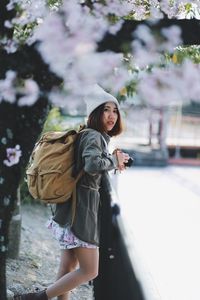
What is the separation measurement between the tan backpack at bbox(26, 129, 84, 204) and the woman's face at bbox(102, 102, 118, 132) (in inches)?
8.0

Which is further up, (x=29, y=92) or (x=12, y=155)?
(x=29, y=92)

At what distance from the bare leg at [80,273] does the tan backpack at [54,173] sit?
325mm

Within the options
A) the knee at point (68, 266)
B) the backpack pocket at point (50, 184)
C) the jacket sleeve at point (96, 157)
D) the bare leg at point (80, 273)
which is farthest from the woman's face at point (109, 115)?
the knee at point (68, 266)

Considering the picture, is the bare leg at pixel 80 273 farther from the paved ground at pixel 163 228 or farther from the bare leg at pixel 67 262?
the paved ground at pixel 163 228

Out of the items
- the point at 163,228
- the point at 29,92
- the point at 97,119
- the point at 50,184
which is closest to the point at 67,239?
the point at 50,184

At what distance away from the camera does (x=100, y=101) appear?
2.91 m

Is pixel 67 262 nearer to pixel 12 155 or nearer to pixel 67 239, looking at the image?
pixel 67 239

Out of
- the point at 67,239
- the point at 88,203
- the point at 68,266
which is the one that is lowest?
the point at 68,266

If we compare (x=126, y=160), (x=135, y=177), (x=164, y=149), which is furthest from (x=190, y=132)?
(x=126, y=160)

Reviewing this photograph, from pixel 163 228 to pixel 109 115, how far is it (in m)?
4.55

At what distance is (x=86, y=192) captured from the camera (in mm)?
2918

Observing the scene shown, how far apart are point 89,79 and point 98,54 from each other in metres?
0.12

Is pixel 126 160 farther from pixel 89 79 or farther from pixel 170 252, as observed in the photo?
pixel 170 252

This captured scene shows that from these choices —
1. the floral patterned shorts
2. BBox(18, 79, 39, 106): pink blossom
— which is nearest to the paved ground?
the floral patterned shorts
